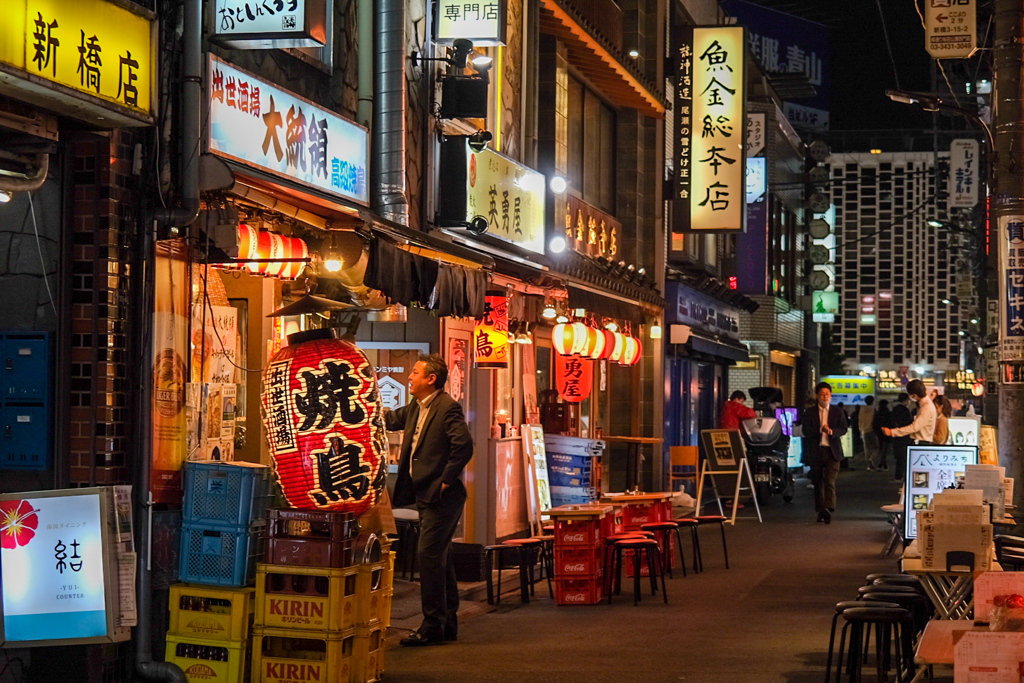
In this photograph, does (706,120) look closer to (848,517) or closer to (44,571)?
(848,517)

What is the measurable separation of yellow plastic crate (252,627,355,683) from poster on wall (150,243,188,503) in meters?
1.27

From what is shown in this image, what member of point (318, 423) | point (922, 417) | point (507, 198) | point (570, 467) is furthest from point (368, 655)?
point (922, 417)

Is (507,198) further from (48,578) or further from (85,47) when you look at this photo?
(48,578)

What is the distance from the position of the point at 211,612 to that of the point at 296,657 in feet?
2.13

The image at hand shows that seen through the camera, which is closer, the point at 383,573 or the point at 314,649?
the point at 314,649

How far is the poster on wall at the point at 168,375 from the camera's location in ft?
32.0

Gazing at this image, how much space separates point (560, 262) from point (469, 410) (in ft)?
12.9

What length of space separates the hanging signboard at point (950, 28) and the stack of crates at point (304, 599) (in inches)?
369

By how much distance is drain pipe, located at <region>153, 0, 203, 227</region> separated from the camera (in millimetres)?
9695

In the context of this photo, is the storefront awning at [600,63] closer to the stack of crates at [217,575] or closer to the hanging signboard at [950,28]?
the hanging signboard at [950,28]

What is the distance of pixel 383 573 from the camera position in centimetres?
1031

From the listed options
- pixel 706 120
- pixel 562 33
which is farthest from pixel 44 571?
pixel 706 120

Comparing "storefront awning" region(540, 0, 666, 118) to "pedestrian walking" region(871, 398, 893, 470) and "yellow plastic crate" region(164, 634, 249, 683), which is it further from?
"pedestrian walking" region(871, 398, 893, 470)

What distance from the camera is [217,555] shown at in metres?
9.40
